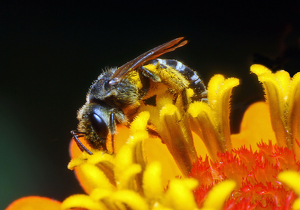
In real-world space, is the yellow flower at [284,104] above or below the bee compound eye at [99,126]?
below

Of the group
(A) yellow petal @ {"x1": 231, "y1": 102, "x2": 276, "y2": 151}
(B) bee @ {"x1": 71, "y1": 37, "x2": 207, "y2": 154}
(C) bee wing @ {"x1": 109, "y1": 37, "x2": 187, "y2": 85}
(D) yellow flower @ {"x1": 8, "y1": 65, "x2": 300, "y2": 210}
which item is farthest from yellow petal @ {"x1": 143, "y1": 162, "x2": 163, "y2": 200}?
(A) yellow petal @ {"x1": 231, "y1": 102, "x2": 276, "y2": 151}

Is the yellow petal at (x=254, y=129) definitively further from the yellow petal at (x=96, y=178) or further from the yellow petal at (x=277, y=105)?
the yellow petal at (x=96, y=178)

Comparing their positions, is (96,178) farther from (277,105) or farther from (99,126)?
(277,105)

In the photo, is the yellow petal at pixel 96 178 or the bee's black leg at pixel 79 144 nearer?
the yellow petal at pixel 96 178

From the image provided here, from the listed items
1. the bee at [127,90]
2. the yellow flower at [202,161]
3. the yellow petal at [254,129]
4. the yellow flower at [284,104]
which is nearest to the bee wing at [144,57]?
the bee at [127,90]

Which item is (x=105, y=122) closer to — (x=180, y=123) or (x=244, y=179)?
(x=180, y=123)

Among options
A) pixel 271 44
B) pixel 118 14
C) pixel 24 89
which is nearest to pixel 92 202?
pixel 24 89

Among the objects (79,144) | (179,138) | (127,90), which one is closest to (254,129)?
(179,138)

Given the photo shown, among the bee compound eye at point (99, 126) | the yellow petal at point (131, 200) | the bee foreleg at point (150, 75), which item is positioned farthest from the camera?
the bee foreleg at point (150, 75)
